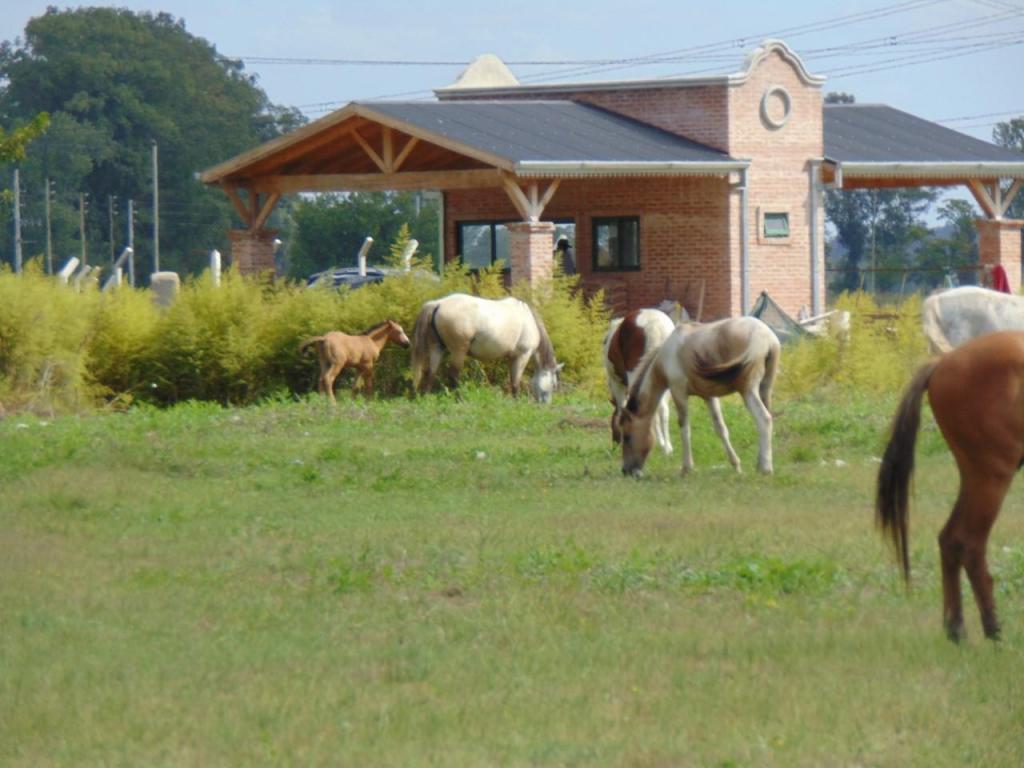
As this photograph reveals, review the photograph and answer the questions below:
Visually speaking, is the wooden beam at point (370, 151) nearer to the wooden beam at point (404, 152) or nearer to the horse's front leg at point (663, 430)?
the wooden beam at point (404, 152)

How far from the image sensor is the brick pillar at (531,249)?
1097 inches

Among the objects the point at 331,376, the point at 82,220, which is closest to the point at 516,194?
the point at 331,376

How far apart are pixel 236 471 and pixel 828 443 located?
551 centimetres

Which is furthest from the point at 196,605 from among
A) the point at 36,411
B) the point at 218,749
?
the point at 36,411

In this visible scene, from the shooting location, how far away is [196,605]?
9047 millimetres

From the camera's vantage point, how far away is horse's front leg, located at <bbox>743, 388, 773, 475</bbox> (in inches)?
573

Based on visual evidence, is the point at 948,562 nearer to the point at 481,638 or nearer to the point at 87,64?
the point at 481,638

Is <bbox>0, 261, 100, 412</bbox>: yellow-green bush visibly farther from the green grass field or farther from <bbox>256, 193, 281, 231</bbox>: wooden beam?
<bbox>256, 193, 281, 231</bbox>: wooden beam

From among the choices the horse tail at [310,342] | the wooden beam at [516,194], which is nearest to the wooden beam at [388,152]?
the wooden beam at [516,194]

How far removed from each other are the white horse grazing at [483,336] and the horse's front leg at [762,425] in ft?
24.6

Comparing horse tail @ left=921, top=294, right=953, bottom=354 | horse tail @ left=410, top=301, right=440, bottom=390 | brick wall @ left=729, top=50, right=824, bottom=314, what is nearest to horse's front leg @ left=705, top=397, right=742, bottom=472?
horse tail @ left=921, top=294, right=953, bottom=354

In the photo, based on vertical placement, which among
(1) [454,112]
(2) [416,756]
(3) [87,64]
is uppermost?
(3) [87,64]

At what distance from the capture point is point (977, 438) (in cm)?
789

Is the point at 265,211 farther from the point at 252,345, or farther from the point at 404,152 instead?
the point at 252,345
